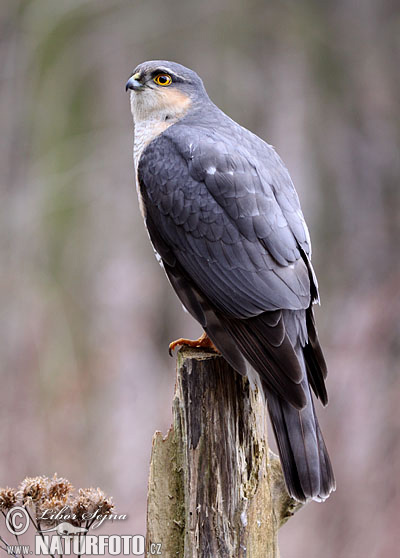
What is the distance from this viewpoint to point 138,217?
6.80 metres

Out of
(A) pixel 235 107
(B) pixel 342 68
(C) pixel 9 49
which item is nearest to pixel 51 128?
(C) pixel 9 49

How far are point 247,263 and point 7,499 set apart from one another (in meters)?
1.17

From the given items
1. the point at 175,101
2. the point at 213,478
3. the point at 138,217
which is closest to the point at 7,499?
the point at 213,478

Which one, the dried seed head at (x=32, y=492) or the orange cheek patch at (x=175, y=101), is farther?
the orange cheek patch at (x=175, y=101)

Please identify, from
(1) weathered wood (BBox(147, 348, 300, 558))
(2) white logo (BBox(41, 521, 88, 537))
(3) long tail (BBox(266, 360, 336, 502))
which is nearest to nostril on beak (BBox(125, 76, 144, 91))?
(1) weathered wood (BBox(147, 348, 300, 558))

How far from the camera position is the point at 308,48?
265 inches

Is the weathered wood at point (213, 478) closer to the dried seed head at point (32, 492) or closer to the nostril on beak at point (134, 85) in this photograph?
the dried seed head at point (32, 492)

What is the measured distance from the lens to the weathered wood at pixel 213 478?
2.34 m

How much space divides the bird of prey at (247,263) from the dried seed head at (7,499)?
2.76 ft

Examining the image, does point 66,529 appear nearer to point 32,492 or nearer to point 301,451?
point 32,492

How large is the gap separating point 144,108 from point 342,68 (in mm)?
3696

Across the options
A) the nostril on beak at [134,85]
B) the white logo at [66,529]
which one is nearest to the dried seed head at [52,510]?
→ the white logo at [66,529]

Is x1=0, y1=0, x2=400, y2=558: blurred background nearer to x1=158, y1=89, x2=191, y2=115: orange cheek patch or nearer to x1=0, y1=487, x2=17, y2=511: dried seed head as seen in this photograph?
x1=158, y1=89, x2=191, y2=115: orange cheek patch

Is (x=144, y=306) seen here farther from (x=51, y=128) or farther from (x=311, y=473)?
(x=311, y=473)
